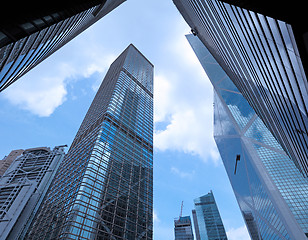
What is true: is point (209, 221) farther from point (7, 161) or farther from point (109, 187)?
point (7, 161)

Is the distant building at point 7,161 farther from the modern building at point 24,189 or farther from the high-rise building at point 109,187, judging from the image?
the high-rise building at point 109,187

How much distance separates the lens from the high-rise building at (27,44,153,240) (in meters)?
30.7

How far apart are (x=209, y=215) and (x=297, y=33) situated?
191m

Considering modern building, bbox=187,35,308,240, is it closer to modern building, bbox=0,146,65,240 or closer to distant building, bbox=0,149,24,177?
modern building, bbox=0,146,65,240

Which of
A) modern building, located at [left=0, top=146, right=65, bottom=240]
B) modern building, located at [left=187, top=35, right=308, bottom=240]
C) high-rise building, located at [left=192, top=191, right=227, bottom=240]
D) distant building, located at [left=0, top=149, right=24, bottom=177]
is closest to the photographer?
modern building, located at [left=0, top=146, right=65, bottom=240]

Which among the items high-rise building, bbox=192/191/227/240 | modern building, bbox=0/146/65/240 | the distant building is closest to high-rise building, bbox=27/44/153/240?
modern building, bbox=0/146/65/240

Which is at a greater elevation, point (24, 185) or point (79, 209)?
point (24, 185)

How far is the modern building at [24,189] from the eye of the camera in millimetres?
59809

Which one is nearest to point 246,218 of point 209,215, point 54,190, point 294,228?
point 294,228

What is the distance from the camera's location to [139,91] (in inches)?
3014

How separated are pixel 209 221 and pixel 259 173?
10449 centimetres

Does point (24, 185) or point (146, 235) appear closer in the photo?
point (146, 235)

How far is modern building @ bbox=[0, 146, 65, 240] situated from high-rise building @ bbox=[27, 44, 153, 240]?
2722 centimetres

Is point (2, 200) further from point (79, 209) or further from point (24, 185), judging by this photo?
point (79, 209)
